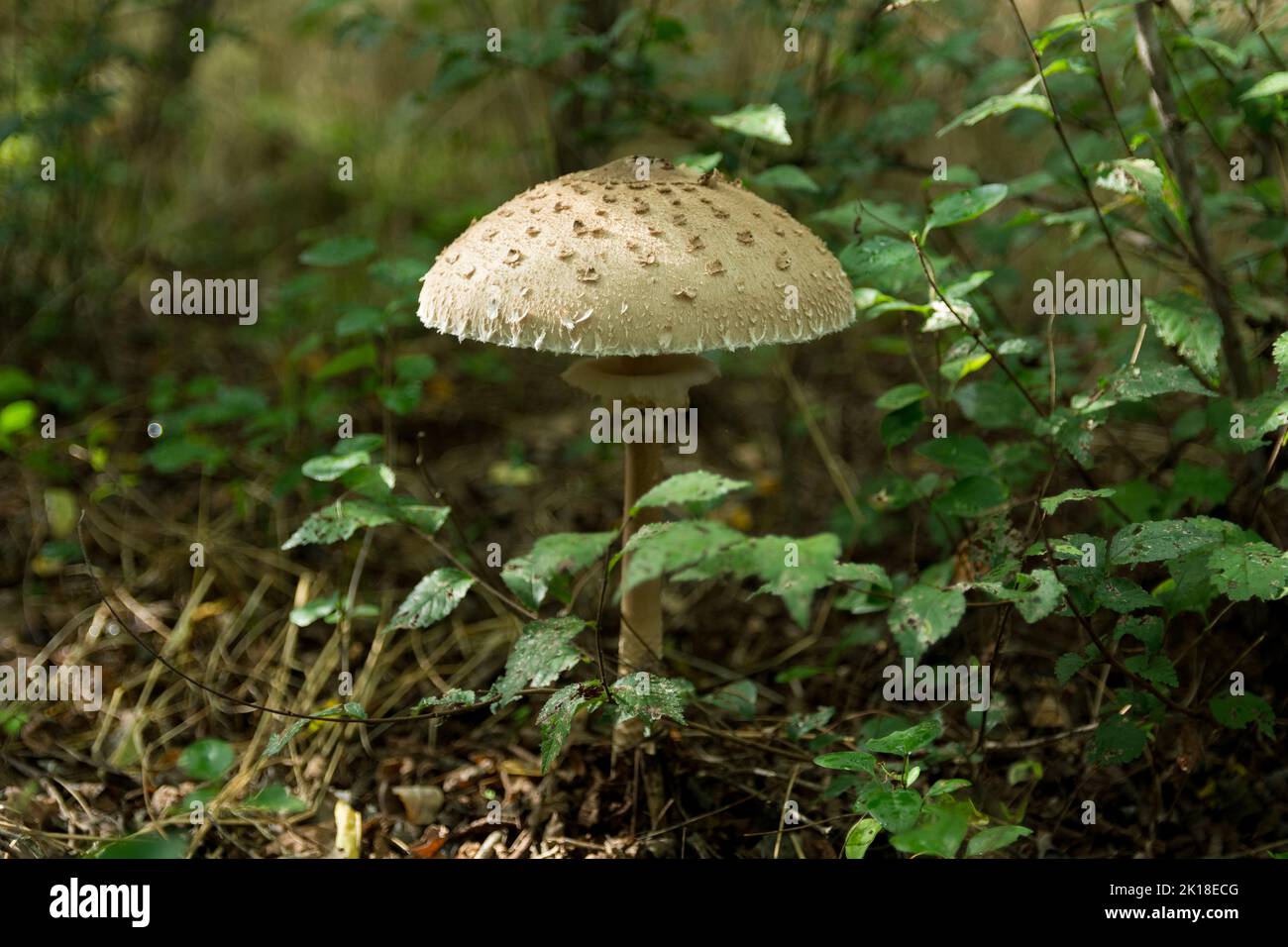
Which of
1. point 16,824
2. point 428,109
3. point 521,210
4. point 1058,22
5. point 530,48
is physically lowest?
point 16,824

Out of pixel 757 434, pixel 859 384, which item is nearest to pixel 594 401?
pixel 757 434

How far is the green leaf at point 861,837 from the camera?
254 cm

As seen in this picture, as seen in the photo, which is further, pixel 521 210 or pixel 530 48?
pixel 530 48

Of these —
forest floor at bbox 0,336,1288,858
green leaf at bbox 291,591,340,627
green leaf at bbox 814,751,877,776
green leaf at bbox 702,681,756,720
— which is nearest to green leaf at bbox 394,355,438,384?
forest floor at bbox 0,336,1288,858

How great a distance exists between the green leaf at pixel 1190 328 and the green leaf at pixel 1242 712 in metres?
1.02

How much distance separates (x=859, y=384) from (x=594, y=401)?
6.07 ft

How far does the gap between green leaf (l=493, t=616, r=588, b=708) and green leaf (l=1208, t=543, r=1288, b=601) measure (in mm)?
1690

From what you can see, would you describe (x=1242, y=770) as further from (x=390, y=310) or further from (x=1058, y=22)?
(x=390, y=310)

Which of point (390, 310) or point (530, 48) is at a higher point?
point (530, 48)

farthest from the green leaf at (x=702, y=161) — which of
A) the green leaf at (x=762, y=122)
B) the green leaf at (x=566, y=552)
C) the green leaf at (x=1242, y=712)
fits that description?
the green leaf at (x=1242, y=712)

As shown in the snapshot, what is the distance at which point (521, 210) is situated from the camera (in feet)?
9.99

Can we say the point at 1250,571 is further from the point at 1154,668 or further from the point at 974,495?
the point at 974,495
